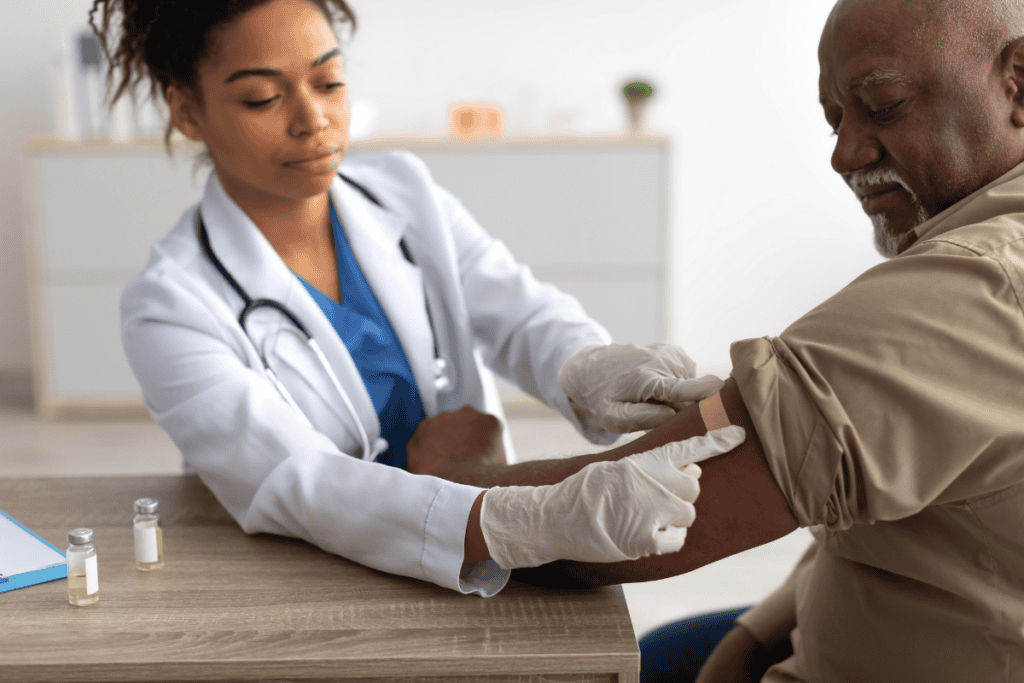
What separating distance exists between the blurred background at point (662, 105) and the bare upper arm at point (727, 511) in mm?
3159

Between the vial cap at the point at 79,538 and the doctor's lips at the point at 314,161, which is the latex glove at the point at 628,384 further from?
the vial cap at the point at 79,538

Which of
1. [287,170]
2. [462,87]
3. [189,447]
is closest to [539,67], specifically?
[462,87]

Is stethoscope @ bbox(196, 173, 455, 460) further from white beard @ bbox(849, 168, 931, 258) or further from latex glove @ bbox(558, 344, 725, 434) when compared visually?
white beard @ bbox(849, 168, 931, 258)

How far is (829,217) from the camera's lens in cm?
443

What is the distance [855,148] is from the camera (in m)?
0.99

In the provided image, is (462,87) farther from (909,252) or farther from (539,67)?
(909,252)

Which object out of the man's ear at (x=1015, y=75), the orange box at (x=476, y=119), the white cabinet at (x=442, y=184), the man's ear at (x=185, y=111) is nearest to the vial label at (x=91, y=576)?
the man's ear at (x=185, y=111)

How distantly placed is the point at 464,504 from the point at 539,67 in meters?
3.74

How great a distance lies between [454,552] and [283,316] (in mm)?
556

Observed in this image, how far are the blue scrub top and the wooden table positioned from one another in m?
0.39

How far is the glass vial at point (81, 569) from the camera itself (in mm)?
916

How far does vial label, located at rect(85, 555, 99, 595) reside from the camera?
3.01 feet

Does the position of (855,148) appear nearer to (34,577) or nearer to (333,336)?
(333,336)

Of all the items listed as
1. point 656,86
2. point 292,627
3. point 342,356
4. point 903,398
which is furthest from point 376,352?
point 656,86
